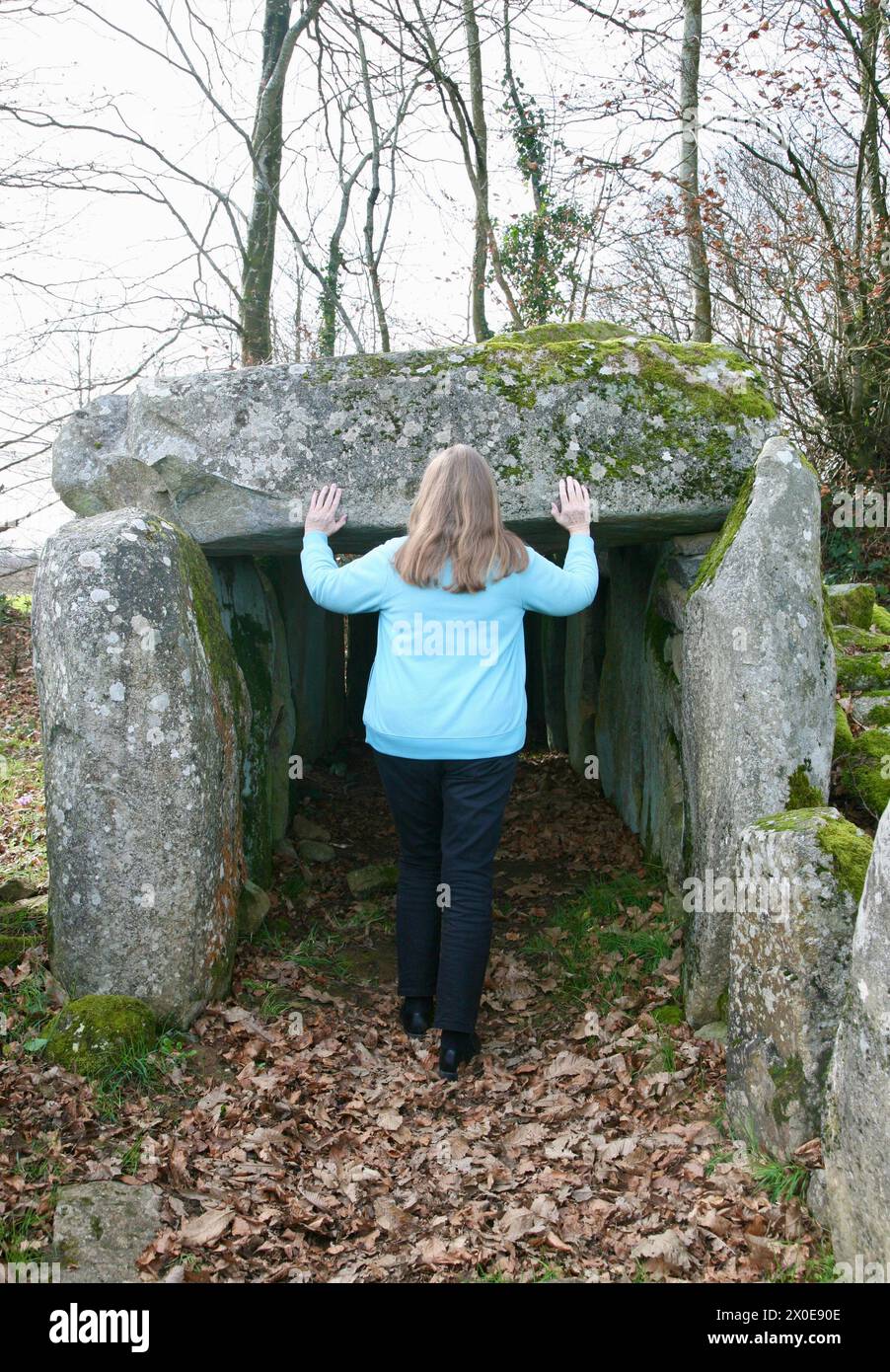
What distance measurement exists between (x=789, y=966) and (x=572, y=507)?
2102 mm

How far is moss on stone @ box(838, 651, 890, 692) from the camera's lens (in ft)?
19.8

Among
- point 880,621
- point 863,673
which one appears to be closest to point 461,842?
point 863,673

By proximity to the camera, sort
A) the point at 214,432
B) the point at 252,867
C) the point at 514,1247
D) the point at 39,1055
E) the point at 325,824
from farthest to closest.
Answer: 1. the point at 325,824
2. the point at 252,867
3. the point at 214,432
4. the point at 39,1055
5. the point at 514,1247

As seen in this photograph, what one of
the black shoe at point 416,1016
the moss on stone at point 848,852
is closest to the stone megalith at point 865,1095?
the moss on stone at point 848,852

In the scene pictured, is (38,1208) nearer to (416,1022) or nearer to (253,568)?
(416,1022)

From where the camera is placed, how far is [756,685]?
13.9ft

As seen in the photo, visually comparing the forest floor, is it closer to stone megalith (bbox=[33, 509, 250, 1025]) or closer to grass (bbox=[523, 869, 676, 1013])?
grass (bbox=[523, 869, 676, 1013])

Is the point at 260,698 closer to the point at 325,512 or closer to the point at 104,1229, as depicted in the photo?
the point at 325,512

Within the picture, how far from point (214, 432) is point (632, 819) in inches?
123

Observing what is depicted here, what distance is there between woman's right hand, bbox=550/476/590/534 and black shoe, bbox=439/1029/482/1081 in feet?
6.62

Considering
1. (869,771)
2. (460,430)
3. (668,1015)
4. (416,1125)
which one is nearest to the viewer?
(416,1125)
